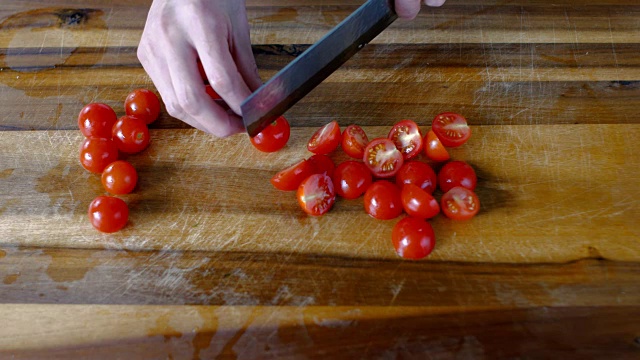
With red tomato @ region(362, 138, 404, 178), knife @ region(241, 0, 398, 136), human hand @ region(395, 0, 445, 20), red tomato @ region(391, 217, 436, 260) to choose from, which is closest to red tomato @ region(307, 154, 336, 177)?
red tomato @ region(362, 138, 404, 178)

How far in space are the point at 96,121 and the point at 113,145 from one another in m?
0.13

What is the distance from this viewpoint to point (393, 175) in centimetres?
198

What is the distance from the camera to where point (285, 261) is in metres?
1.80

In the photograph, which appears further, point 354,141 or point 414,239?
point 354,141

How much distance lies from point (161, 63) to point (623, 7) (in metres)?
2.12

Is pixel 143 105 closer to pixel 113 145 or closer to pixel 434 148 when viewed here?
pixel 113 145

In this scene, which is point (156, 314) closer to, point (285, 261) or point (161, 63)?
point (285, 261)

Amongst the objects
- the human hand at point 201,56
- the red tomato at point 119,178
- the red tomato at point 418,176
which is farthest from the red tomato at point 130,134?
the red tomato at point 418,176

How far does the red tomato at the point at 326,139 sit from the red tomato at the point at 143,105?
2.19ft

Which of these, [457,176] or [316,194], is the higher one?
[457,176]

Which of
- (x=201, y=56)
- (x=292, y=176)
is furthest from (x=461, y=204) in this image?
(x=201, y=56)

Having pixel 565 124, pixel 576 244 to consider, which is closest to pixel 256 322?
pixel 576 244

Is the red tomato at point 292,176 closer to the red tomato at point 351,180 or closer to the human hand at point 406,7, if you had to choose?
the red tomato at point 351,180

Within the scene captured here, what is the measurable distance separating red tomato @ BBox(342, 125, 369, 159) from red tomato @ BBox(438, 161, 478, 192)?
0.32 meters
